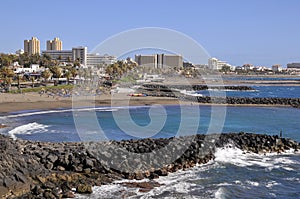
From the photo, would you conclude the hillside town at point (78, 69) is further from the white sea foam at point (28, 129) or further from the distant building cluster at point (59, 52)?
the white sea foam at point (28, 129)

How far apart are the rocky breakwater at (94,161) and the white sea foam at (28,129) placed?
5.07 meters

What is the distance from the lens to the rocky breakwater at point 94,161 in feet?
37.9

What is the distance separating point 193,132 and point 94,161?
33.7 ft

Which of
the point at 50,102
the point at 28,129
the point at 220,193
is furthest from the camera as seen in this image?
Result: the point at 50,102

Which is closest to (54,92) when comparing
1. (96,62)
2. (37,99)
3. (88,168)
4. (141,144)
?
(37,99)

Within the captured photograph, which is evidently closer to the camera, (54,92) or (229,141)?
(229,141)

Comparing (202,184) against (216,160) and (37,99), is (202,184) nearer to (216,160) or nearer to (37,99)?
(216,160)

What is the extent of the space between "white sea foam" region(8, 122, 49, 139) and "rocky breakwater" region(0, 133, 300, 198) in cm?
507

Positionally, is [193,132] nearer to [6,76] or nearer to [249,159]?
[249,159]

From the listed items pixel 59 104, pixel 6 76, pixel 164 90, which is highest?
pixel 6 76

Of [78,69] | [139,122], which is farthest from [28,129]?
[78,69]

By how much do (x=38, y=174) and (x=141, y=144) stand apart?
578 centimetres

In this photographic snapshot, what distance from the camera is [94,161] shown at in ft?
45.9

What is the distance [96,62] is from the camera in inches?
4592
